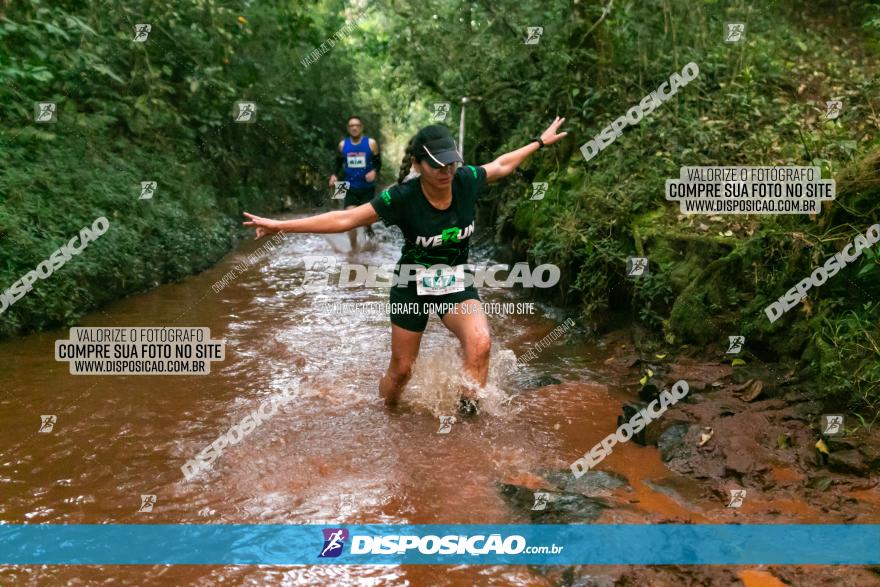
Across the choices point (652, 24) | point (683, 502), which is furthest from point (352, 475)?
point (652, 24)

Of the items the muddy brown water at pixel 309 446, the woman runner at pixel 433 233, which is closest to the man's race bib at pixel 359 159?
the muddy brown water at pixel 309 446

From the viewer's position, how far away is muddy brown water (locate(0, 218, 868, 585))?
356cm

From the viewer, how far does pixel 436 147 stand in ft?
13.7

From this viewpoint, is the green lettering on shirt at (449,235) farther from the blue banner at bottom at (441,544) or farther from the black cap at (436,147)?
the blue banner at bottom at (441,544)

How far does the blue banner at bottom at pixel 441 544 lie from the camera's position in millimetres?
3102

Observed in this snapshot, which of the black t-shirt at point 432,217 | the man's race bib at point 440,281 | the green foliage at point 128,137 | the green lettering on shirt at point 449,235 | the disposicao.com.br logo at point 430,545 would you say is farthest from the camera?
the green foliage at point 128,137

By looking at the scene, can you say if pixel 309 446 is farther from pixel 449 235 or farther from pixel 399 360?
pixel 449 235

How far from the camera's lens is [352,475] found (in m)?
4.18

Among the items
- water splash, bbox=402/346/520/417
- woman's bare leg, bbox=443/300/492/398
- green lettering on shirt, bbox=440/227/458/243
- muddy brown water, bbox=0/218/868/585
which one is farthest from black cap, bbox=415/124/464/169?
muddy brown water, bbox=0/218/868/585

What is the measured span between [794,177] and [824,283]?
130 cm

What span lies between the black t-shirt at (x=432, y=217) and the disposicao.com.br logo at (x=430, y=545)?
1835mm

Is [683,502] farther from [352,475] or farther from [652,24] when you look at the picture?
[652,24]

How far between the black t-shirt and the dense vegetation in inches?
85.9

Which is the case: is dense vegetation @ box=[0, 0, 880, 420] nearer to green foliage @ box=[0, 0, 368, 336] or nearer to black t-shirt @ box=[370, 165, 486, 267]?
green foliage @ box=[0, 0, 368, 336]
